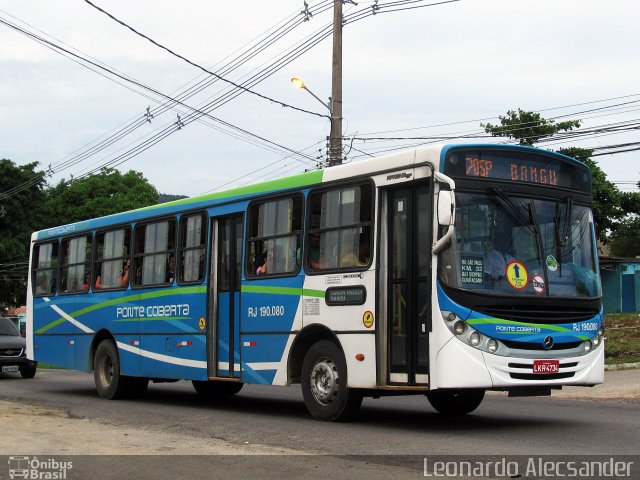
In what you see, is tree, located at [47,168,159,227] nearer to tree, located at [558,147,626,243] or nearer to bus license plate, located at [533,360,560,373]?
tree, located at [558,147,626,243]

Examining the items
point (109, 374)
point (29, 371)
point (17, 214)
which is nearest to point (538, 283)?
point (109, 374)

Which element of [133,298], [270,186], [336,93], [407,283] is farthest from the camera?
[336,93]

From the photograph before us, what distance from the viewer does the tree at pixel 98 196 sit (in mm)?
66875

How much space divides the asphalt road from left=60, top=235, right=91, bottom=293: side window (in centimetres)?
213

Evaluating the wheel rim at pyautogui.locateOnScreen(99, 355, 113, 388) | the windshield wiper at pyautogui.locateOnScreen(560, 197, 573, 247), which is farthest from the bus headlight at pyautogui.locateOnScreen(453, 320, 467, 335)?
the wheel rim at pyautogui.locateOnScreen(99, 355, 113, 388)

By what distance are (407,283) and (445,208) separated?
130 cm

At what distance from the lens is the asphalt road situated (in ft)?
30.4

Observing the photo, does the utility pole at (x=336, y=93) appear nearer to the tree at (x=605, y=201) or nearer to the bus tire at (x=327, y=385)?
the bus tire at (x=327, y=385)

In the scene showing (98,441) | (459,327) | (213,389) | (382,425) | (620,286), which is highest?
(620,286)

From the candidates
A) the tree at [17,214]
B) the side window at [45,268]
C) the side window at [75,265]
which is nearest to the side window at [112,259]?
the side window at [75,265]

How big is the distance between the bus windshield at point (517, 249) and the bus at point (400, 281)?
0.02 meters

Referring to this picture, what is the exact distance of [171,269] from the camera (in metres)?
15.7

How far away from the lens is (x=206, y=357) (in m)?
14.5

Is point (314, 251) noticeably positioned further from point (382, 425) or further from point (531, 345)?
point (531, 345)
